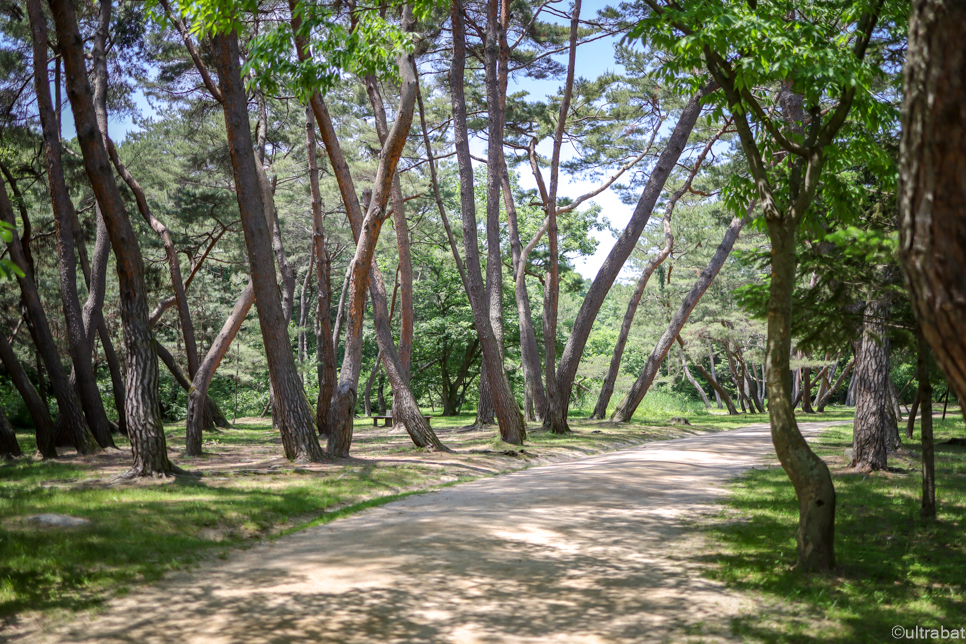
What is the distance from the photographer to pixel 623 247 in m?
15.9

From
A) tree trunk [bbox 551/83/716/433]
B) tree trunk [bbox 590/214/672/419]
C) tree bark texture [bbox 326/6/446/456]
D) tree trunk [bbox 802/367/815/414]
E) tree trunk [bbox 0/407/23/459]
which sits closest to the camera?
tree bark texture [bbox 326/6/446/456]

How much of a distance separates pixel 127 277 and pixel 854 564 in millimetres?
7975

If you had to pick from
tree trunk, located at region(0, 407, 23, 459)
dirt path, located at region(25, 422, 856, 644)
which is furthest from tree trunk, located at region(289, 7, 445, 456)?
tree trunk, located at region(0, 407, 23, 459)

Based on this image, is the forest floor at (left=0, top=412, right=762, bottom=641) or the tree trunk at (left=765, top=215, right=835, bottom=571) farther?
the tree trunk at (left=765, top=215, right=835, bottom=571)

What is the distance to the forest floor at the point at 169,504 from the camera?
4.79 metres

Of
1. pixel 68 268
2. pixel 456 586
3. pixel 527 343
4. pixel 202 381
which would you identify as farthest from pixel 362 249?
pixel 456 586

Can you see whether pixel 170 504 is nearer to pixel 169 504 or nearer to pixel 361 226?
pixel 169 504

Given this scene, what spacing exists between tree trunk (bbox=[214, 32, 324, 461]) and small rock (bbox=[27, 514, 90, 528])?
4.14m

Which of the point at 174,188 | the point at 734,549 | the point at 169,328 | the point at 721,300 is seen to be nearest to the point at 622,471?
the point at 734,549

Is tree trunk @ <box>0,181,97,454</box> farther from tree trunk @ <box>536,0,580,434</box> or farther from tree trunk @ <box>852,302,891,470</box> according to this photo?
tree trunk @ <box>852,302,891,470</box>

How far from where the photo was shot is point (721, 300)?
3134 cm

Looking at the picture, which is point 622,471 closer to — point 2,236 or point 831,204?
point 831,204

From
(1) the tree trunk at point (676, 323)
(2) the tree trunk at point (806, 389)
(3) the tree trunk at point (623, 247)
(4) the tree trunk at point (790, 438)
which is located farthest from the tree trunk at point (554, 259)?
(2) the tree trunk at point (806, 389)

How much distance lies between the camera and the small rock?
5.95m
